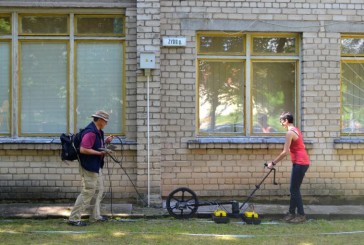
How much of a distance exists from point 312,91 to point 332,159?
134 cm

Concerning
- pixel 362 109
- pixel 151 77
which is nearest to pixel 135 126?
pixel 151 77

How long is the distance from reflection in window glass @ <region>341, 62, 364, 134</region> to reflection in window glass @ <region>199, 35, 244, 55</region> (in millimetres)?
2065

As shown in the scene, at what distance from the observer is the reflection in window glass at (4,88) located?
10352mm

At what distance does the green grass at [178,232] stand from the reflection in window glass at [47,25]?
11.9ft

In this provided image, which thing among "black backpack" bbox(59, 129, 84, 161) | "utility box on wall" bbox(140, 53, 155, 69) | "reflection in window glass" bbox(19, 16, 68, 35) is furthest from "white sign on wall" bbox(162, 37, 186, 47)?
"black backpack" bbox(59, 129, 84, 161)

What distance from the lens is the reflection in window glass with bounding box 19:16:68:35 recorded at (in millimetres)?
10352

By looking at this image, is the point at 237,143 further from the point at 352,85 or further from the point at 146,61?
the point at 352,85

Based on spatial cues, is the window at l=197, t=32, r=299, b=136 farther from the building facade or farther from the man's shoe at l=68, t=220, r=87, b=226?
the man's shoe at l=68, t=220, r=87, b=226

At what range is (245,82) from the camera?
10.6 metres

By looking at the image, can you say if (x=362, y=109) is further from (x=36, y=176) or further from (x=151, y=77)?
(x=36, y=176)

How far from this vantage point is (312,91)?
1037 cm

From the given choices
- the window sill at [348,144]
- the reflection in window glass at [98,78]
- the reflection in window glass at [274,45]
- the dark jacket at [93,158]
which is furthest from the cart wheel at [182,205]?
the reflection in window glass at [274,45]

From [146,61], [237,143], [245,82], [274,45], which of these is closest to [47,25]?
[146,61]

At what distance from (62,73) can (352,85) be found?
5623 millimetres
